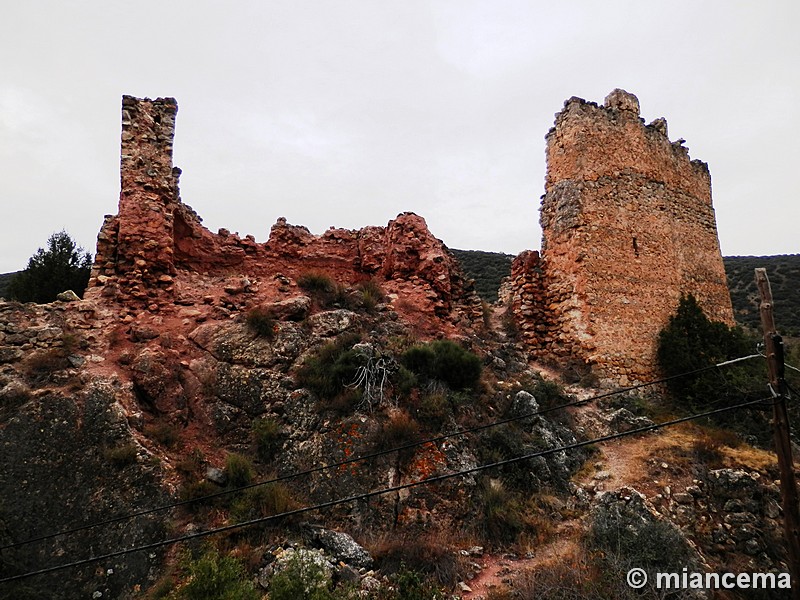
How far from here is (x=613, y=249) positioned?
13062 millimetres

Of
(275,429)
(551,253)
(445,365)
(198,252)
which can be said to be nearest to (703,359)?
(551,253)

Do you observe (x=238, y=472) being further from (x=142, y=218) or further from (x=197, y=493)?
(x=142, y=218)

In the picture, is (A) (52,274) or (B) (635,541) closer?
(B) (635,541)

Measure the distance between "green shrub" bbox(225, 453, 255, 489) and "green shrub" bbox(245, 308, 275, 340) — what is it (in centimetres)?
289

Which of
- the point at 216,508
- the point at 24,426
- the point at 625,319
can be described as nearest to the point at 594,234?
the point at 625,319

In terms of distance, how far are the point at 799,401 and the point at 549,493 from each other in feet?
23.6

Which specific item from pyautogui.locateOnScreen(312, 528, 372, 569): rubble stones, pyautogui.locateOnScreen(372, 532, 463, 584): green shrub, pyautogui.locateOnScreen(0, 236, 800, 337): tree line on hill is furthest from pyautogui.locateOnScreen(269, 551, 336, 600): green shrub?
pyautogui.locateOnScreen(0, 236, 800, 337): tree line on hill

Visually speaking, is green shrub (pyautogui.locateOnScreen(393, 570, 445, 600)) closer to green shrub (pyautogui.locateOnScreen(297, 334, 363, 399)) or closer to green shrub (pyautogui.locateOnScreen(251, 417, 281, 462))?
green shrub (pyautogui.locateOnScreen(251, 417, 281, 462))

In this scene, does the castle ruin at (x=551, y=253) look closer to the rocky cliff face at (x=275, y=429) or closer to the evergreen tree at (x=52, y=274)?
the rocky cliff face at (x=275, y=429)

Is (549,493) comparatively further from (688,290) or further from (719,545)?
(688,290)

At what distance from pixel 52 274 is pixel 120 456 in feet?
A: 30.8

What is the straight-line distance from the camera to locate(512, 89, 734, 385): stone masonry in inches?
498

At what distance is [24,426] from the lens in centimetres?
782

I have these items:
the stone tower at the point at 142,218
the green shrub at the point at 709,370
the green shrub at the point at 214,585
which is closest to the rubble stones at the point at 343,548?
the green shrub at the point at 214,585
